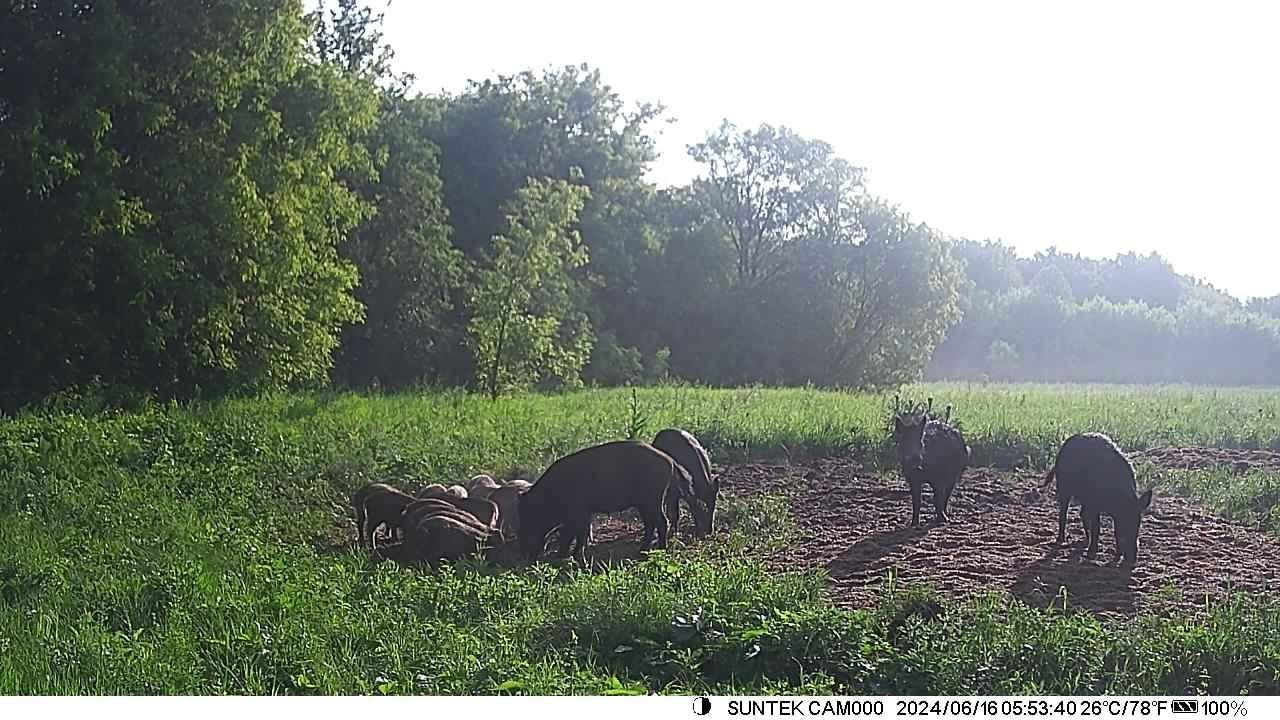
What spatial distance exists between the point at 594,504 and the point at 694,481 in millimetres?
1534

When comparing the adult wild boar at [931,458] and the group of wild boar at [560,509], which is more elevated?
the adult wild boar at [931,458]

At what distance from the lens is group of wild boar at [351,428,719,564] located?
24.8 feet

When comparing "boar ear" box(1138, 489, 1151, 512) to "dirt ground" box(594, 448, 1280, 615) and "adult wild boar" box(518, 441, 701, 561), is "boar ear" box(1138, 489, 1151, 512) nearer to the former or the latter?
"dirt ground" box(594, 448, 1280, 615)

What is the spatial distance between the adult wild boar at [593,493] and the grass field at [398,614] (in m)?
0.43

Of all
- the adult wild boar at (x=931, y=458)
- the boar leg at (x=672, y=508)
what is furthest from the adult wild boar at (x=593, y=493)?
the adult wild boar at (x=931, y=458)

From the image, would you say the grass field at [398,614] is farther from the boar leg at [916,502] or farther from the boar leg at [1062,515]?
the boar leg at [1062,515]

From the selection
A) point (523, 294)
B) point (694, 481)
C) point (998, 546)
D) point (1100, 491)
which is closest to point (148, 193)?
point (523, 294)

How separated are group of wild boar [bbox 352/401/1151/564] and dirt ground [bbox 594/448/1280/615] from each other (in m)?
0.36

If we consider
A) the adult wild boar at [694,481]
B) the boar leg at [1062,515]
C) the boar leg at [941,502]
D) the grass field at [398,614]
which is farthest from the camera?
the boar leg at [941,502]

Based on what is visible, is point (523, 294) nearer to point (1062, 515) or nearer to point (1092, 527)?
point (1062, 515)

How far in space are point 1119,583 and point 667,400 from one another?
956 cm

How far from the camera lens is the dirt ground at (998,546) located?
22.1 feet

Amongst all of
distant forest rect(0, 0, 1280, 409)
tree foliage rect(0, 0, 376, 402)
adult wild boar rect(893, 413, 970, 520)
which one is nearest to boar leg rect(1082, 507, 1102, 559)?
adult wild boar rect(893, 413, 970, 520)

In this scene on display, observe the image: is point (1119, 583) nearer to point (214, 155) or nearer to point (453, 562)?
point (453, 562)
